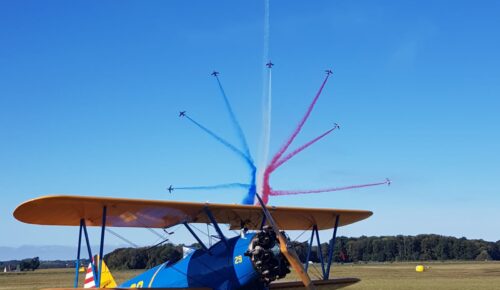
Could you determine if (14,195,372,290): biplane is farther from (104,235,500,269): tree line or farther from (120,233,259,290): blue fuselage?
(104,235,500,269): tree line

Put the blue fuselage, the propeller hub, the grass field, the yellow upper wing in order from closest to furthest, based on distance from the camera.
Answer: the propeller hub, the blue fuselage, the yellow upper wing, the grass field

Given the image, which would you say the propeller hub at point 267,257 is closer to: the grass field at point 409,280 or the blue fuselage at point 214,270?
the blue fuselage at point 214,270

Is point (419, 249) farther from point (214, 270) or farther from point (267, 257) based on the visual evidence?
point (267, 257)

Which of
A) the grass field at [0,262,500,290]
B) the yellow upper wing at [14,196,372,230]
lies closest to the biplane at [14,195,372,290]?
the yellow upper wing at [14,196,372,230]

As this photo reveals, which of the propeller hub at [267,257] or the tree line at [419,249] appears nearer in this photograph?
the propeller hub at [267,257]

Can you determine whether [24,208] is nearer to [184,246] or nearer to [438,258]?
[184,246]

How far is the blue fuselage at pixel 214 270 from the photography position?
39.1 feet

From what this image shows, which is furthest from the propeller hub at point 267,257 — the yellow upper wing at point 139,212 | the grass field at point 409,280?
the grass field at point 409,280

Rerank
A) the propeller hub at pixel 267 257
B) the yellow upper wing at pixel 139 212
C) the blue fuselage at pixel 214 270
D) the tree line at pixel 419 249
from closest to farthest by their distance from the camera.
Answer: the propeller hub at pixel 267 257
the blue fuselage at pixel 214 270
the yellow upper wing at pixel 139 212
the tree line at pixel 419 249

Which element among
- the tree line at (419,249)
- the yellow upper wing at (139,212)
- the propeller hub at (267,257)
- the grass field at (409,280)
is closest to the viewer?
the propeller hub at (267,257)

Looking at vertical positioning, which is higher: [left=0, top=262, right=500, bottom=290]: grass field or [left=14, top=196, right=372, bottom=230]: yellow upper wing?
[left=14, top=196, right=372, bottom=230]: yellow upper wing

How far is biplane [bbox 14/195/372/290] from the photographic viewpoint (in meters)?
11.7

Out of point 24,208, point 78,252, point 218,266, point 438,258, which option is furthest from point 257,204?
point 438,258

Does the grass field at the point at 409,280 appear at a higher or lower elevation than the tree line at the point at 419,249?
lower
